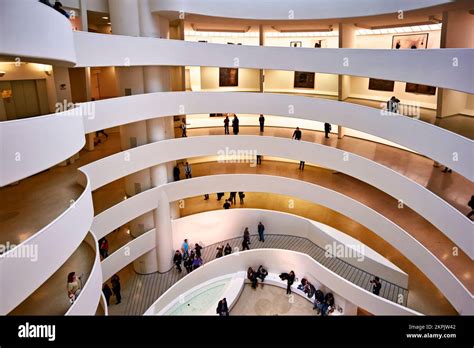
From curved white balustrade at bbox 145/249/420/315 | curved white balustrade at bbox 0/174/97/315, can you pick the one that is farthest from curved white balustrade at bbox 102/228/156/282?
curved white balustrade at bbox 0/174/97/315

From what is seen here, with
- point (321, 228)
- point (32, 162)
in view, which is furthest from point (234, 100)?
point (32, 162)

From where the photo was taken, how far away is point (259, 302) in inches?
837

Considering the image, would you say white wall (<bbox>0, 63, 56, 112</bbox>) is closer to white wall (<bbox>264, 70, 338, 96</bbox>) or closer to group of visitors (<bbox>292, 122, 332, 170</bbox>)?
group of visitors (<bbox>292, 122, 332, 170</bbox>)

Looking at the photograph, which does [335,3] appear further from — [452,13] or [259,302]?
[259,302]

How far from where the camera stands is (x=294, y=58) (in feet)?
65.6

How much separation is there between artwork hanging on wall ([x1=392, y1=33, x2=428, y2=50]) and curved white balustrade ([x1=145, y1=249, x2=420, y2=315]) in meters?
14.1

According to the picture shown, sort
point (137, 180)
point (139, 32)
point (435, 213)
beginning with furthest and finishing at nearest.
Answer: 1. point (137, 180)
2. point (139, 32)
3. point (435, 213)

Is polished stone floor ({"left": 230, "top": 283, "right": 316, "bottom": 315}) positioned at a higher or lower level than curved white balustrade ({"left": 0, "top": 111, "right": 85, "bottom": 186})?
lower

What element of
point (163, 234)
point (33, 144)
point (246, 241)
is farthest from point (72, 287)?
point (246, 241)

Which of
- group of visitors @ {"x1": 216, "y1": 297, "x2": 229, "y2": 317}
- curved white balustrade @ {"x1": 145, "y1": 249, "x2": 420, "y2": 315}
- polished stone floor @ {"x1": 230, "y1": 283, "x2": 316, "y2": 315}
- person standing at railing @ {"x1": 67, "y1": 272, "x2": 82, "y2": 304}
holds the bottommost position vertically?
polished stone floor @ {"x1": 230, "y1": 283, "x2": 316, "y2": 315}

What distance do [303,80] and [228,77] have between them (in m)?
5.83

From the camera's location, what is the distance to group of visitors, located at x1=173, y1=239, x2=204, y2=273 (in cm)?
2184

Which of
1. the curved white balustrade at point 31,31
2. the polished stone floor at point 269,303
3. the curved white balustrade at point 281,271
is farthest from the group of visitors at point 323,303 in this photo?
the curved white balustrade at point 31,31
